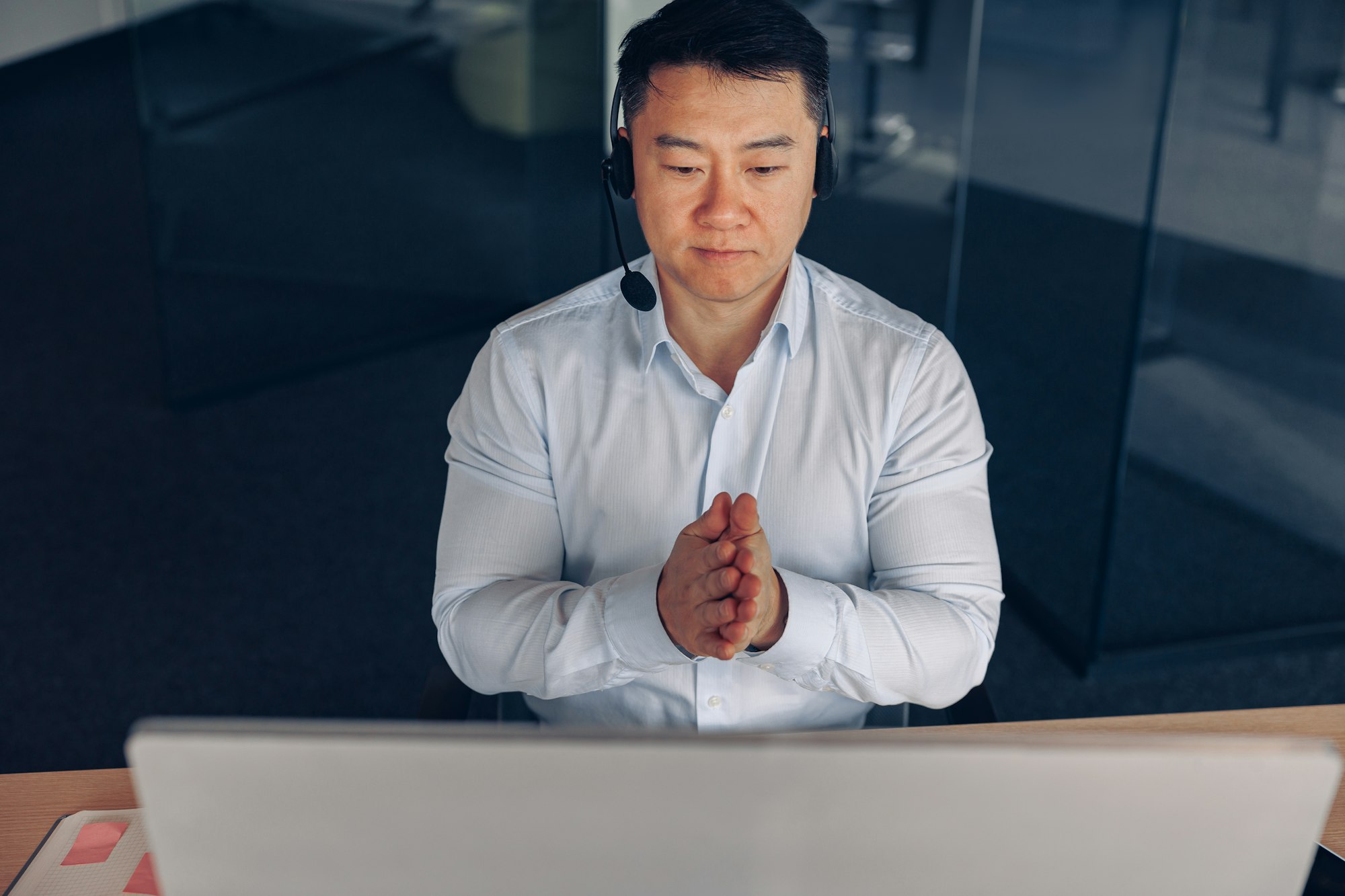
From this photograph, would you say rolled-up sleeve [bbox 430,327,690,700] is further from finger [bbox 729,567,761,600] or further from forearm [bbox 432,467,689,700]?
finger [bbox 729,567,761,600]

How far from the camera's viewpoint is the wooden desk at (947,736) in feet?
3.36

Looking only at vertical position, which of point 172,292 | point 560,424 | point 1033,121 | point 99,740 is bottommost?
point 99,740

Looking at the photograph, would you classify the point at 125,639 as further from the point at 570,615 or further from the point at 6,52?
the point at 6,52

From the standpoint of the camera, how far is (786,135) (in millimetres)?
1235

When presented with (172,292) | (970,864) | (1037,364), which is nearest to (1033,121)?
(1037,364)

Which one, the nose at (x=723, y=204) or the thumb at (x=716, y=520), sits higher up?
the nose at (x=723, y=204)

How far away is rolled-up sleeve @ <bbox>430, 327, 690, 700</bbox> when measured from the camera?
118 cm

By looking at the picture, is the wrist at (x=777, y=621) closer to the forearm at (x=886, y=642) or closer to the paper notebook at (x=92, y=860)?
the forearm at (x=886, y=642)

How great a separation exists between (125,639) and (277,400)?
124 centimetres

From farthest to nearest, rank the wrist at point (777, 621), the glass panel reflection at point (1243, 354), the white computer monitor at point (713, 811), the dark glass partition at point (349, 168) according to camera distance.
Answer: the dark glass partition at point (349, 168), the glass panel reflection at point (1243, 354), the wrist at point (777, 621), the white computer monitor at point (713, 811)

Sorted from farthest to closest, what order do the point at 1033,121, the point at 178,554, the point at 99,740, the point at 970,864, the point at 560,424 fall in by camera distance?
the point at 178,554 < the point at 1033,121 < the point at 99,740 < the point at 560,424 < the point at 970,864

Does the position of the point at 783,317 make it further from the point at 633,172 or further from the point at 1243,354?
the point at 1243,354

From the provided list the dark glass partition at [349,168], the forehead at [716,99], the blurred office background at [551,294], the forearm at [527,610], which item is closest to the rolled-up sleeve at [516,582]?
the forearm at [527,610]

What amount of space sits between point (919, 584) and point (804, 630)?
0.65 ft
